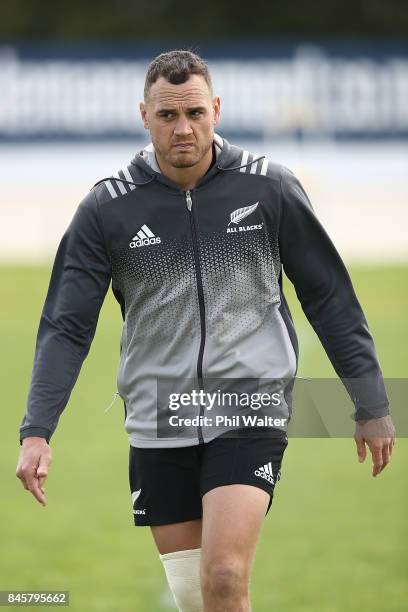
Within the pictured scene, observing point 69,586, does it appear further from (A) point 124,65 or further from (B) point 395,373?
(A) point 124,65

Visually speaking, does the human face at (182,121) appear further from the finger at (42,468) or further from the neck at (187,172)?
the finger at (42,468)

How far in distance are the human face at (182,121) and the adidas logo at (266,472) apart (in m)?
1.15

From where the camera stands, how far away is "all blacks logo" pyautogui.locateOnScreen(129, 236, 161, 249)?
482cm

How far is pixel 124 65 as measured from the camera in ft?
100

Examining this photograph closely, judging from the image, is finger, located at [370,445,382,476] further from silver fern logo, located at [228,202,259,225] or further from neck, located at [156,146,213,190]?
neck, located at [156,146,213,190]

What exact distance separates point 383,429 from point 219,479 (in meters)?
0.67

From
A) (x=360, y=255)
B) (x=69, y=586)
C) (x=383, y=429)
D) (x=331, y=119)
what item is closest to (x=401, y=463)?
(x=69, y=586)

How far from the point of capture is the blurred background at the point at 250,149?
7.27 m

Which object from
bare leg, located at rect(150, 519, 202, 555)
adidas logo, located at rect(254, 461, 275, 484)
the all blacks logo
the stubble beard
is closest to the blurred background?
bare leg, located at rect(150, 519, 202, 555)

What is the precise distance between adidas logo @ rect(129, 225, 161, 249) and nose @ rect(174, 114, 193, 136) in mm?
384

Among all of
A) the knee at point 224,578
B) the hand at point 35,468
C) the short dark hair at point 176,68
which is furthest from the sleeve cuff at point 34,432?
the short dark hair at point 176,68

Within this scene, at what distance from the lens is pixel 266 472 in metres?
4.66

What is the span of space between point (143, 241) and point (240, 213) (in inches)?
15.1

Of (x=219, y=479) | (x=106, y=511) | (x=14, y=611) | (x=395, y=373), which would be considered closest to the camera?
(x=219, y=479)
